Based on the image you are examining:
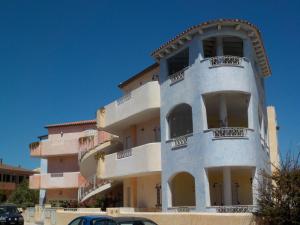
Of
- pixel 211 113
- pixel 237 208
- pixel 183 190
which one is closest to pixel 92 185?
pixel 183 190

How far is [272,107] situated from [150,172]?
13.1m

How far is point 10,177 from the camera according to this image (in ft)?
262

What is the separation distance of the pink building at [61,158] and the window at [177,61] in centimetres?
1781

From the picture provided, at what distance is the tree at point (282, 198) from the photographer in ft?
54.5

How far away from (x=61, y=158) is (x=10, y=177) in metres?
33.8

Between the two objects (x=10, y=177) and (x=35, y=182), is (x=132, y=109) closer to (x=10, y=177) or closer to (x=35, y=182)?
(x=35, y=182)

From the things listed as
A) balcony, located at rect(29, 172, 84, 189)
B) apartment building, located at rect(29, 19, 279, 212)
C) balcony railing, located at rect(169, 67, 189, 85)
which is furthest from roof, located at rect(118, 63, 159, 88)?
balcony, located at rect(29, 172, 84, 189)

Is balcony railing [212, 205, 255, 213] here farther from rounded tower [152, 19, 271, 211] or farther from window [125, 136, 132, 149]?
window [125, 136, 132, 149]

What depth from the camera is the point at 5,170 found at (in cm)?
7794

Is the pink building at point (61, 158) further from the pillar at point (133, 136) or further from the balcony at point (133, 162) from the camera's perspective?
the balcony at point (133, 162)

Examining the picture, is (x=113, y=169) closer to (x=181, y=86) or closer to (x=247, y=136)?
(x=181, y=86)

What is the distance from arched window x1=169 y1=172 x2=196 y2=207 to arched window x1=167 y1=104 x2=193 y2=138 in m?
2.63

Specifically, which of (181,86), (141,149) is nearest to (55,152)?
(141,149)

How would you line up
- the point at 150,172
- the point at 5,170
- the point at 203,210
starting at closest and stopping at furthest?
the point at 203,210, the point at 150,172, the point at 5,170
